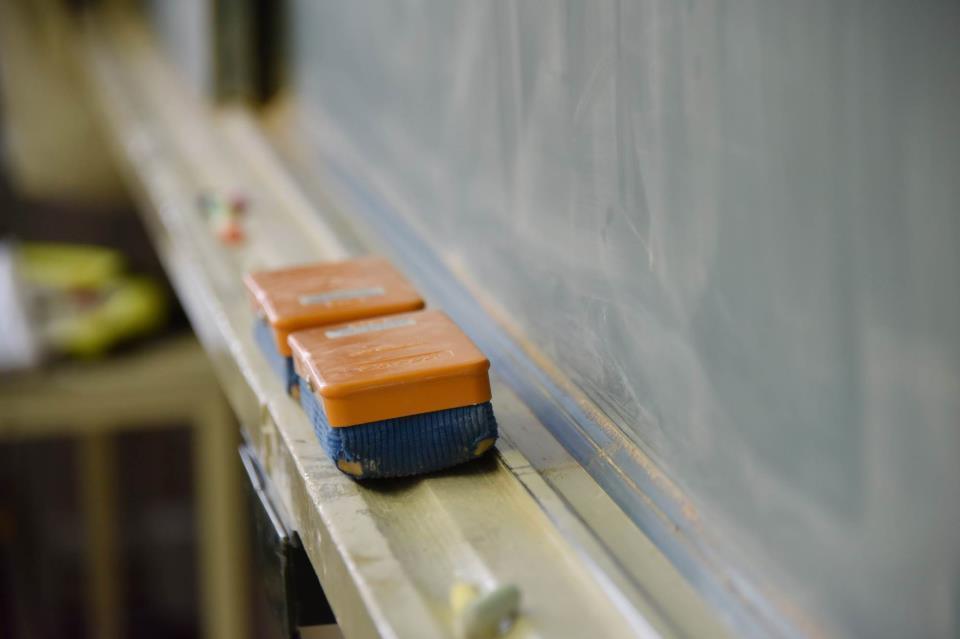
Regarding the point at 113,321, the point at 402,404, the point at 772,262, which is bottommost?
the point at 113,321

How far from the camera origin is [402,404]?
0.69m

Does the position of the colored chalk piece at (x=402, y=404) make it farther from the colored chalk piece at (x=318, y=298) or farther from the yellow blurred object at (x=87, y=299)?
the yellow blurred object at (x=87, y=299)

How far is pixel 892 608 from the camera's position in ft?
1.49

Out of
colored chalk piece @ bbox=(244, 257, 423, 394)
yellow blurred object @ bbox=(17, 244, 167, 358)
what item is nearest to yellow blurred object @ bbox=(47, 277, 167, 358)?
yellow blurred object @ bbox=(17, 244, 167, 358)

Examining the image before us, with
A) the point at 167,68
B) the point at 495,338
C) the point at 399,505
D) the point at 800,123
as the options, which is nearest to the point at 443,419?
the point at 399,505

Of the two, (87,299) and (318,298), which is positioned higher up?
(318,298)

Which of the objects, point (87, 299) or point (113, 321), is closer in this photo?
point (113, 321)

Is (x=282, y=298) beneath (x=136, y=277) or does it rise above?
above

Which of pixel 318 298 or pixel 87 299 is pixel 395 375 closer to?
pixel 318 298

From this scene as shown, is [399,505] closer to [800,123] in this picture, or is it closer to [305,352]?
[305,352]

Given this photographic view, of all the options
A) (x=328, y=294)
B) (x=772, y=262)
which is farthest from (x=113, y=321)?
(x=772, y=262)

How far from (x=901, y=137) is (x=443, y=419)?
0.36m

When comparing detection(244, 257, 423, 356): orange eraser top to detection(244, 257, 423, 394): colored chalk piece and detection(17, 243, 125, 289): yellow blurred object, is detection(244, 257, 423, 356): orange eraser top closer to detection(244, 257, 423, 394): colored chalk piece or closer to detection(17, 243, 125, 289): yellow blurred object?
detection(244, 257, 423, 394): colored chalk piece

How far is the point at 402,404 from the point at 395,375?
0.8 inches
